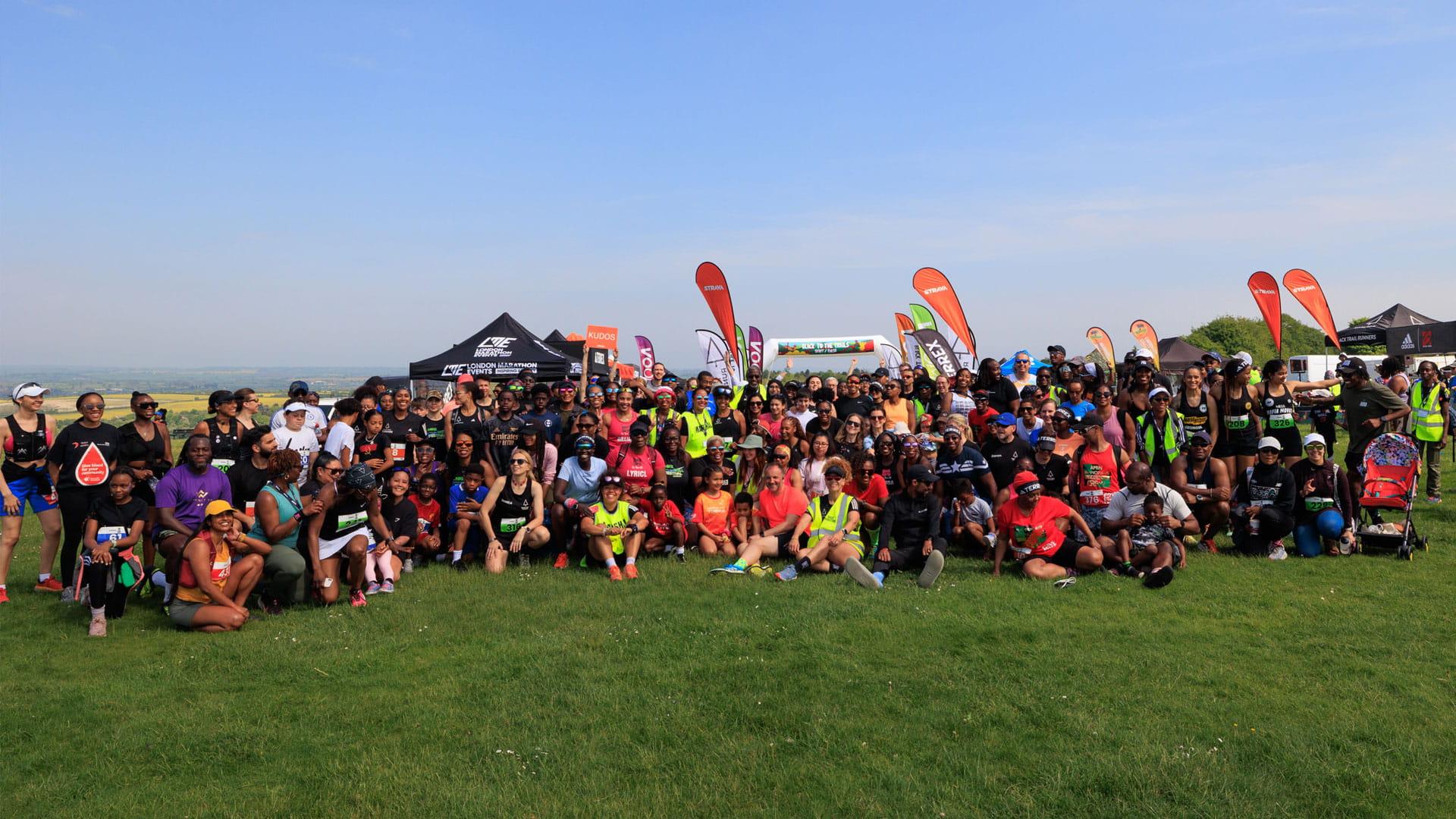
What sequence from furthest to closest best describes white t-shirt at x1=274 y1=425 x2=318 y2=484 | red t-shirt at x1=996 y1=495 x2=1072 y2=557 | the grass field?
white t-shirt at x1=274 y1=425 x2=318 y2=484 → red t-shirt at x1=996 y1=495 x2=1072 y2=557 → the grass field

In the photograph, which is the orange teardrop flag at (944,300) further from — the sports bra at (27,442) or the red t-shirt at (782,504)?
the sports bra at (27,442)

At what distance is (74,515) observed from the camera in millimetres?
7133

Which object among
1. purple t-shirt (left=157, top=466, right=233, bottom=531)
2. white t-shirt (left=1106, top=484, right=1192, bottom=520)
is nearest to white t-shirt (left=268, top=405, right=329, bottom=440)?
purple t-shirt (left=157, top=466, right=233, bottom=531)

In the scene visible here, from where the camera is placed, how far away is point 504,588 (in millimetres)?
7465

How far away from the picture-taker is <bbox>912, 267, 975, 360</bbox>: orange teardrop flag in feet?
58.2

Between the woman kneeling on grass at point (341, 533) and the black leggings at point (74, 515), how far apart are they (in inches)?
66.3

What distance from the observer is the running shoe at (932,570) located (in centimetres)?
698

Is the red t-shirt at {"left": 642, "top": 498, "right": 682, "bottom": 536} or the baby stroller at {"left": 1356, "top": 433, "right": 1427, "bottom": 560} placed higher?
the baby stroller at {"left": 1356, "top": 433, "right": 1427, "bottom": 560}

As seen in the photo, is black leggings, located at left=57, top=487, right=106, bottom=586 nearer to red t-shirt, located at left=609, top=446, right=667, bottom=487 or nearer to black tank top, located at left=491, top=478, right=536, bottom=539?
black tank top, located at left=491, top=478, right=536, bottom=539

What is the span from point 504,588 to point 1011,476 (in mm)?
4710

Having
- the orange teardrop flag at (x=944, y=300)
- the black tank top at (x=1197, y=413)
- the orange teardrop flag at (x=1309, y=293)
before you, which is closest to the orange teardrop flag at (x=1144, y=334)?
the orange teardrop flag at (x=1309, y=293)

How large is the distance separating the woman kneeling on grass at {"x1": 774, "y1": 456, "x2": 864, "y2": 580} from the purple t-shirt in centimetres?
456

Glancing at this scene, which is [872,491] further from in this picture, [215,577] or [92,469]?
[92,469]

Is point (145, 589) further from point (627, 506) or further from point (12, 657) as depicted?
point (627, 506)
